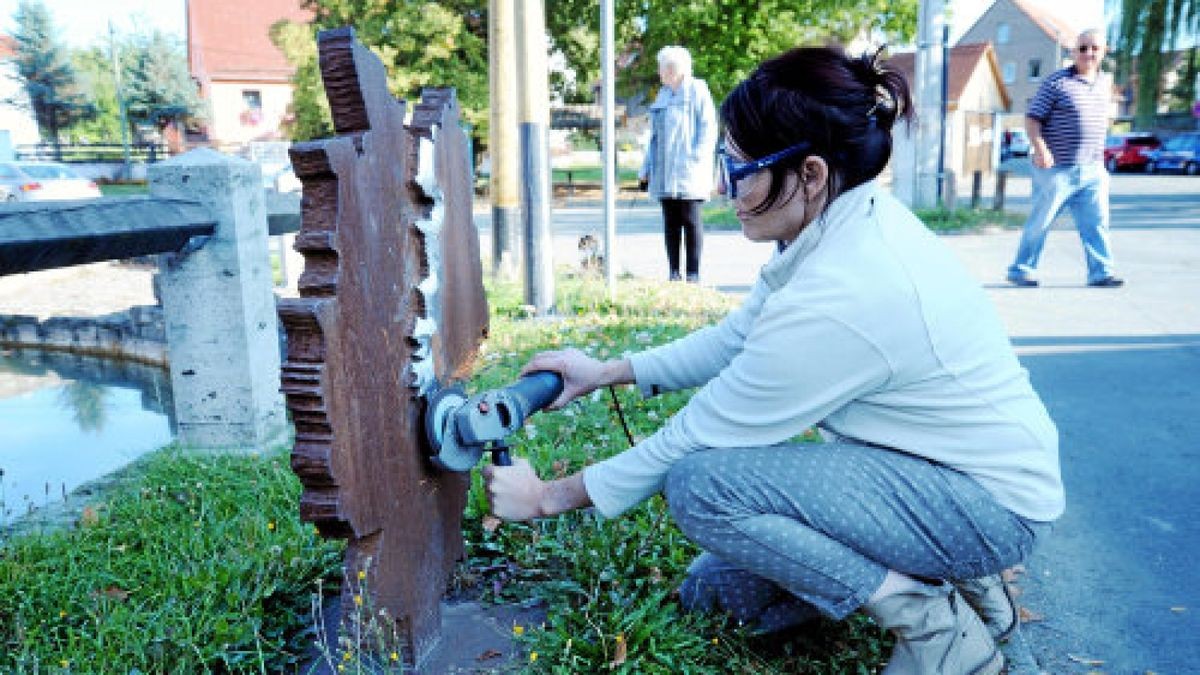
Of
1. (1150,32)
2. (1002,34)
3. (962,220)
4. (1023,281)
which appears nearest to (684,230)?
(1023,281)

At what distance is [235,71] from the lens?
50188 mm

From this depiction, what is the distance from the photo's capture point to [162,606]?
246cm

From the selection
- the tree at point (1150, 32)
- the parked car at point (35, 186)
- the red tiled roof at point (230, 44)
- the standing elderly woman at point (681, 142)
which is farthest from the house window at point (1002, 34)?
the standing elderly woman at point (681, 142)

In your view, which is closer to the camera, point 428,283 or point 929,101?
point 428,283

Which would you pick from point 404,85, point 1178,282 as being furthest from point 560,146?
point 1178,282

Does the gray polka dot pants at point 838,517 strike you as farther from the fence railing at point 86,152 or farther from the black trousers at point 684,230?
the fence railing at point 86,152

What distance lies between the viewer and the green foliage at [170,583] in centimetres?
232

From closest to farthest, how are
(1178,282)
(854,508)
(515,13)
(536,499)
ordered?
(854,508), (536,499), (515,13), (1178,282)

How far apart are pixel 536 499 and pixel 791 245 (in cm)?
84

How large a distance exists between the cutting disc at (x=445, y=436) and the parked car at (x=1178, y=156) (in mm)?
35866

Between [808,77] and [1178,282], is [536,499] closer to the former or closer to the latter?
[808,77]

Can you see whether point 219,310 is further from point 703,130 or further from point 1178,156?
point 1178,156

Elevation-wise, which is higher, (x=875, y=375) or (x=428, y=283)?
(x=428, y=283)

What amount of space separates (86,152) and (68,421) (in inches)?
1811
